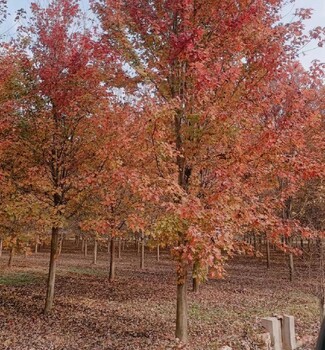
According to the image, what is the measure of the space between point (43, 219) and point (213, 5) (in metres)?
7.15

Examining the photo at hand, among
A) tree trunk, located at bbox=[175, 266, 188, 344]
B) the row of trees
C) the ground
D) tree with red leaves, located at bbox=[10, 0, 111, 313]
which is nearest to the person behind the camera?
the row of trees

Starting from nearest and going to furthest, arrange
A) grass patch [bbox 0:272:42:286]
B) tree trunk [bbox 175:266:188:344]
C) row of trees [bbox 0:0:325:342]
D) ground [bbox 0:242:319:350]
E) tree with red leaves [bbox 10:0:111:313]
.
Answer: row of trees [bbox 0:0:325:342] → tree trunk [bbox 175:266:188:344] → ground [bbox 0:242:319:350] → tree with red leaves [bbox 10:0:111:313] → grass patch [bbox 0:272:42:286]

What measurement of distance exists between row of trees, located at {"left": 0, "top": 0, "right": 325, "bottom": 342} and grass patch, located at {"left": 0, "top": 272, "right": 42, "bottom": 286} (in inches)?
285

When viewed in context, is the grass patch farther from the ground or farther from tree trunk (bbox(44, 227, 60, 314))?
tree trunk (bbox(44, 227, 60, 314))

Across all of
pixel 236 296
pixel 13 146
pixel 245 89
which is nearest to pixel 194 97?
pixel 245 89

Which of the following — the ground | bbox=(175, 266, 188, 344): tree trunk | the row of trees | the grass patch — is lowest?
the ground

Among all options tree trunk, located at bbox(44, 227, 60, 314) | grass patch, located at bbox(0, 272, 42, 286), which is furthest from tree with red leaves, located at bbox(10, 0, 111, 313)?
grass patch, located at bbox(0, 272, 42, 286)

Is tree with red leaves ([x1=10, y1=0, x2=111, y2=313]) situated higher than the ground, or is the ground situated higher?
tree with red leaves ([x1=10, y1=0, x2=111, y2=313])

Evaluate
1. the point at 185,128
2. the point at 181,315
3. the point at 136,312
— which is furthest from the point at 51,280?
the point at 185,128

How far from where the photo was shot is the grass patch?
54.2 feet

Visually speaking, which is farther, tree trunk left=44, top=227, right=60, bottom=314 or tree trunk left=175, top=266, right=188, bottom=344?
tree trunk left=44, top=227, right=60, bottom=314

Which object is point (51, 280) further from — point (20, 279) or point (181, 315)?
point (20, 279)

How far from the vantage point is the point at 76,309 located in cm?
1205

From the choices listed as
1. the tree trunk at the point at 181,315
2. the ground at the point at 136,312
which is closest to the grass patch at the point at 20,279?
the ground at the point at 136,312
